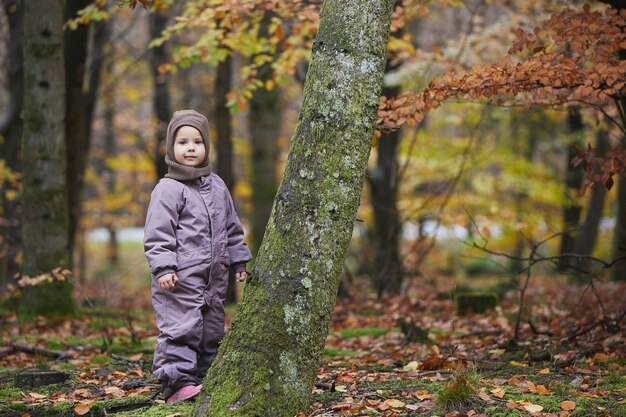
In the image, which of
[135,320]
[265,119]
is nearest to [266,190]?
[265,119]

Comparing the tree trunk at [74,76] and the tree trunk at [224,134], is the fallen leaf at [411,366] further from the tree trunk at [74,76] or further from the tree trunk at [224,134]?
the tree trunk at [224,134]

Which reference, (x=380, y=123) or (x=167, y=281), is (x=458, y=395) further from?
(x=380, y=123)

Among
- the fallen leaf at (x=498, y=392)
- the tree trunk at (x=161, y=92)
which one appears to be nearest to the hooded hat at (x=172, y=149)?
the fallen leaf at (x=498, y=392)

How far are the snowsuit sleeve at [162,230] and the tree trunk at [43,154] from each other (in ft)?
13.2

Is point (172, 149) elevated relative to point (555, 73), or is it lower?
lower

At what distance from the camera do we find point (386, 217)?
12.6m

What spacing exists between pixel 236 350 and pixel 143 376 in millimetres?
1931

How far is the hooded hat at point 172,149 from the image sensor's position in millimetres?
4344

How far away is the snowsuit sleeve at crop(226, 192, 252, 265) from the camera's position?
4469 millimetres

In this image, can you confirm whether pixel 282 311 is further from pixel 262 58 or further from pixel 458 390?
pixel 262 58

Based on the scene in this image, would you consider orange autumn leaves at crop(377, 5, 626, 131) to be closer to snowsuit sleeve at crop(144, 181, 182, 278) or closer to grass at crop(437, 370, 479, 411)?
snowsuit sleeve at crop(144, 181, 182, 278)

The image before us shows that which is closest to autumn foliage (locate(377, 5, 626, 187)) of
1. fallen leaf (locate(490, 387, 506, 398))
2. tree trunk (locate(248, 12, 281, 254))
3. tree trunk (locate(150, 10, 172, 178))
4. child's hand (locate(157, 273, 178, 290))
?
child's hand (locate(157, 273, 178, 290))

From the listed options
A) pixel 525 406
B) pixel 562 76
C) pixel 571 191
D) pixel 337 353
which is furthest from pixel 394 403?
pixel 571 191

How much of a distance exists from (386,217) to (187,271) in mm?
8763
